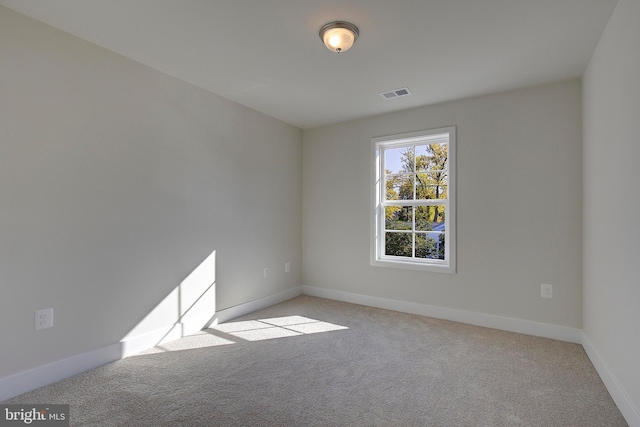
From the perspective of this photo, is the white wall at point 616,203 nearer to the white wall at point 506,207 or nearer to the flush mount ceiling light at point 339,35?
the white wall at point 506,207

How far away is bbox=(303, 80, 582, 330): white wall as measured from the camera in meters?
2.97

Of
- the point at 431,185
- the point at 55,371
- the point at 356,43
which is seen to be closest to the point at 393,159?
the point at 431,185

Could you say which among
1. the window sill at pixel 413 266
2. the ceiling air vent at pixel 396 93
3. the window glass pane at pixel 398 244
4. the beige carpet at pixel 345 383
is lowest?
the beige carpet at pixel 345 383

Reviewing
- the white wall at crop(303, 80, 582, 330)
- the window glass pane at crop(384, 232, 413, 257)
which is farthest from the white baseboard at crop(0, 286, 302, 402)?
the white wall at crop(303, 80, 582, 330)

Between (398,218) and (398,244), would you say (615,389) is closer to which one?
(398,244)

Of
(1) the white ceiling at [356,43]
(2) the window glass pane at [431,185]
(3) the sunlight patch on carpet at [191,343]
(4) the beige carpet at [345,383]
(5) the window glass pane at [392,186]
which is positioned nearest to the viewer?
(4) the beige carpet at [345,383]

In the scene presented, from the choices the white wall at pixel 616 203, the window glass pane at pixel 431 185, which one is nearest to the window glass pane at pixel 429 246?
the window glass pane at pixel 431 185

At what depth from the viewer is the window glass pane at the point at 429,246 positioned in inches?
147

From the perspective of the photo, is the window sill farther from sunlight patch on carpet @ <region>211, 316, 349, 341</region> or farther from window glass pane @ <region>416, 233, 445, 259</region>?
sunlight patch on carpet @ <region>211, 316, 349, 341</region>

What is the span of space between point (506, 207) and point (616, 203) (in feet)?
3.99

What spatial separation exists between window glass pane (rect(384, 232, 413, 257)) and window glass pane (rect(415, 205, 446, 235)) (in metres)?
0.20

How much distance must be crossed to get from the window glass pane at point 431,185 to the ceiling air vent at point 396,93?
1.01m

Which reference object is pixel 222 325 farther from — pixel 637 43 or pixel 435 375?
pixel 637 43

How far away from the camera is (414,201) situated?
12.7ft
